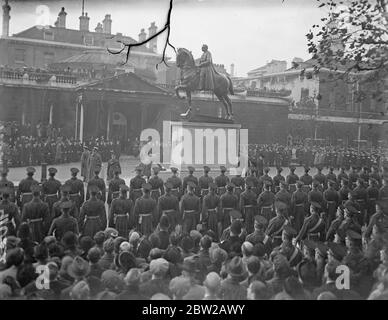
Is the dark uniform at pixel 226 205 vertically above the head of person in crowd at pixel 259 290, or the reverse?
the dark uniform at pixel 226 205

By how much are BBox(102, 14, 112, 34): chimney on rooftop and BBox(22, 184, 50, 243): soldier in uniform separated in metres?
3.55

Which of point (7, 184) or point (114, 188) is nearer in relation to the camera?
point (7, 184)

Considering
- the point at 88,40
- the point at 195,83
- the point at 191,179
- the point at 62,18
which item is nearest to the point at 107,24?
the point at 88,40

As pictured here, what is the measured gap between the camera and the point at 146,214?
25.1 ft

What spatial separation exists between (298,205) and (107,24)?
5.19 meters

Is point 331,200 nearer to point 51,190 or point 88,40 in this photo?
point 51,190

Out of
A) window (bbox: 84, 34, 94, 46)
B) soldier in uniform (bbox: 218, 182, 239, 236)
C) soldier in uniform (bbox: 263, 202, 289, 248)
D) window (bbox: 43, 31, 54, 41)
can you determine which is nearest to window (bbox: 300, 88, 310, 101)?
soldier in uniform (bbox: 218, 182, 239, 236)

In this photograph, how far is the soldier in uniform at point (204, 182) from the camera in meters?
8.78

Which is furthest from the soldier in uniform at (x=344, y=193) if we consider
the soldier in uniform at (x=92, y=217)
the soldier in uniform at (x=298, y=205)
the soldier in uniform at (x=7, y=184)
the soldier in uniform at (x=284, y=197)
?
the soldier in uniform at (x=7, y=184)

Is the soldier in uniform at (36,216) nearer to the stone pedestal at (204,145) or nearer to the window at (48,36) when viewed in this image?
the stone pedestal at (204,145)

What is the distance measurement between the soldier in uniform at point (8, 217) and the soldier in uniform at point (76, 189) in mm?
1143

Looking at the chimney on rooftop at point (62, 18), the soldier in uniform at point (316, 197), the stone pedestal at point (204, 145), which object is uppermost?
the chimney on rooftop at point (62, 18)
